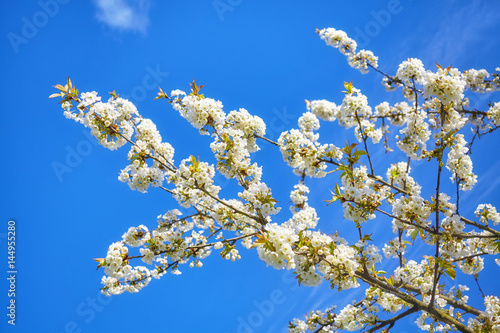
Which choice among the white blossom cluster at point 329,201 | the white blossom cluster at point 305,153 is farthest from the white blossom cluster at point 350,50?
the white blossom cluster at point 305,153

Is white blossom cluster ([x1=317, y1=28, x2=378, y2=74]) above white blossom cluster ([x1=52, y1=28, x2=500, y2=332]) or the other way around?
above

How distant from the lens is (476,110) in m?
6.80

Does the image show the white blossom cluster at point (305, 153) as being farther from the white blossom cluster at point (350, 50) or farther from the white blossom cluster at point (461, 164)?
the white blossom cluster at point (350, 50)

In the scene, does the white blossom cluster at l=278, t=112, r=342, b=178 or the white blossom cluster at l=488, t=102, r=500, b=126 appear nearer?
the white blossom cluster at l=278, t=112, r=342, b=178

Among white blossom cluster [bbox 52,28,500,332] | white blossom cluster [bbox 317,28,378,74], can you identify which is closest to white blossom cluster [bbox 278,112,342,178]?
white blossom cluster [bbox 52,28,500,332]

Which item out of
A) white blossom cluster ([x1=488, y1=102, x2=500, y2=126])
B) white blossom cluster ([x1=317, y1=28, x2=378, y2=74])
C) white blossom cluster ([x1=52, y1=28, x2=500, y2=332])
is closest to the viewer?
white blossom cluster ([x1=52, y1=28, x2=500, y2=332])

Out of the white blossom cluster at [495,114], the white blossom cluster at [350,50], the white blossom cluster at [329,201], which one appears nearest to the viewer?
the white blossom cluster at [329,201]

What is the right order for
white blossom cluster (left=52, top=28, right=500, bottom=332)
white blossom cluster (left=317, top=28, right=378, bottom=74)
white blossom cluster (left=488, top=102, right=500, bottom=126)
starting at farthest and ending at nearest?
white blossom cluster (left=317, top=28, right=378, bottom=74) → white blossom cluster (left=488, top=102, right=500, bottom=126) → white blossom cluster (left=52, top=28, right=500, bottom=332)

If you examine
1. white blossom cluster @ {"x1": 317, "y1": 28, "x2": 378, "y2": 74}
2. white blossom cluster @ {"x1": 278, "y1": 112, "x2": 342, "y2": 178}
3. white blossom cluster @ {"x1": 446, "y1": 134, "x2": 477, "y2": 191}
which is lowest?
white blossom cluster @ {"x1": 446, "y1": 134, "x2": 477, "y2": 191}

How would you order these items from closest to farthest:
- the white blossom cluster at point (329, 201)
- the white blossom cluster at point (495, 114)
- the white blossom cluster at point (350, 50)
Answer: the white blossom cluster at point (329, 201)
the white blossom cluster at point (495, 114)
the white blossom cluster at point (350, 50)

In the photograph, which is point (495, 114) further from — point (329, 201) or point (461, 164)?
point (329, 201)

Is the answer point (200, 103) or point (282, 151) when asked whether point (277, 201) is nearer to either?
point (282, 151)

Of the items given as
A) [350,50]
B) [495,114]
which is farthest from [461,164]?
[350,50]

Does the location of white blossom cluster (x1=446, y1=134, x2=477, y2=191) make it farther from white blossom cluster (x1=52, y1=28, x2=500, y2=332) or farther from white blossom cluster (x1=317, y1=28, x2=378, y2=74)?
white blossom cluster (x1=317, y1=28, x2=378, y2=74)
